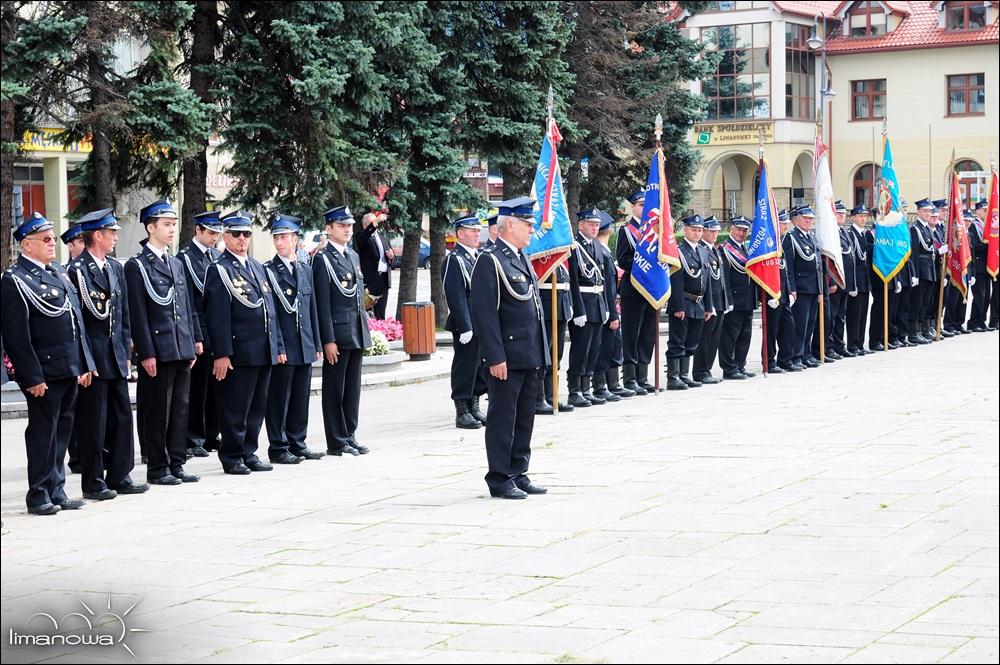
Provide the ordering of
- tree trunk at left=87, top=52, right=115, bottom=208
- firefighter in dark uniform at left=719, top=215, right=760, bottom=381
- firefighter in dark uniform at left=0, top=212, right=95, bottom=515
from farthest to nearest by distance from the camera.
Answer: tree trunk at left=87, top=52, right=115, bottom=208, firefighter in dark uniform at left=719, top=215, right=760, bottom=381, firefighter in dark uniform at left=0, top=212, right=95, bottom=515

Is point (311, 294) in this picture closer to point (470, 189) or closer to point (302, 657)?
point (302, 657)

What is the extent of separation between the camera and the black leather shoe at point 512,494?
1010cm

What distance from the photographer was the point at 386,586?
7.49 metres

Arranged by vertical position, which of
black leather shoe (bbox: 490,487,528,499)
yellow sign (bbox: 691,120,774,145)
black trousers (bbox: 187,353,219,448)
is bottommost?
black leather shoe (bbox: 490,487,528,499)

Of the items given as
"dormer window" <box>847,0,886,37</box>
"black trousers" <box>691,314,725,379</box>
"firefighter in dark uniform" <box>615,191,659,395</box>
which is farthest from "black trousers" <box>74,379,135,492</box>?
"dormer window" <box>847,0,886,37</box>

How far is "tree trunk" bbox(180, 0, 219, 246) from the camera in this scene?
71.2 ft

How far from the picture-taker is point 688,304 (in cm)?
1748

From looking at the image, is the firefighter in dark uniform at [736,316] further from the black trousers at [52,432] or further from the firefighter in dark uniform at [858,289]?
the black trousers at [52,432]

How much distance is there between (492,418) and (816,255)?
418 inches

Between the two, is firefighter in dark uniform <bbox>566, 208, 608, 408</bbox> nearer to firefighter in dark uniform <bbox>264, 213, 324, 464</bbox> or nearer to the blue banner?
firefighter in dark uniform <bbox>264, 213, 324, 464</bbox>

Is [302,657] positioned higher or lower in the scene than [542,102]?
lower

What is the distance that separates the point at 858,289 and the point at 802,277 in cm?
206

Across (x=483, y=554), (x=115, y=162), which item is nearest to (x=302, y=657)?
(x=483, y=554)

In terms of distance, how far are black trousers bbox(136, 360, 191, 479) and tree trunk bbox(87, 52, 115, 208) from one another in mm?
8558
